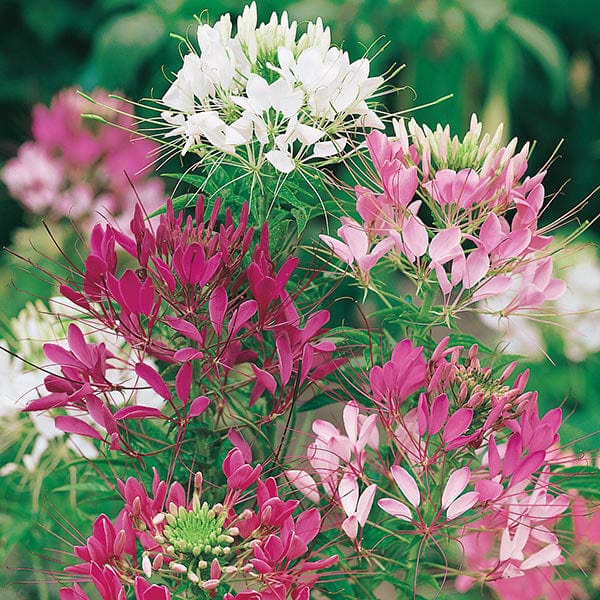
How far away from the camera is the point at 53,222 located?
60.6 inches

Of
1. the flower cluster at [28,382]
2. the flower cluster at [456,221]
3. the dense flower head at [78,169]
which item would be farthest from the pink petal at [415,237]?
the dense flower head at [78,169]

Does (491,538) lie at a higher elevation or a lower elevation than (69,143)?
lower

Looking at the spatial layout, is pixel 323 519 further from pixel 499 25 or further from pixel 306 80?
pixel 499 25

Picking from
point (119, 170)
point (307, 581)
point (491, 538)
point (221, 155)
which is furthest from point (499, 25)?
point (307, 581)

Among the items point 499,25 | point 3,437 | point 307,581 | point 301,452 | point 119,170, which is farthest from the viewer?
point 499,25

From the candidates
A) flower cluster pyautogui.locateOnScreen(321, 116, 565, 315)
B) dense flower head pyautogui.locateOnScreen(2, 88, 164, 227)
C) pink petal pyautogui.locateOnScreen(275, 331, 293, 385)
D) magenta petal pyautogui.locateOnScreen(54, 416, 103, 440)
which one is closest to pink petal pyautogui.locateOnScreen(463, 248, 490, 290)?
flower cluster pyautogui.locateOnScreen(321, 116, 565, 315)

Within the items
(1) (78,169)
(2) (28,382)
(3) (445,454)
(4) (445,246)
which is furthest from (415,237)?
(1) (78,169)

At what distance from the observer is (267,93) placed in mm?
521

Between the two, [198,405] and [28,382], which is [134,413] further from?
[28,382]

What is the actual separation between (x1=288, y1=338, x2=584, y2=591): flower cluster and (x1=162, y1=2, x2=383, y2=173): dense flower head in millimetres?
135

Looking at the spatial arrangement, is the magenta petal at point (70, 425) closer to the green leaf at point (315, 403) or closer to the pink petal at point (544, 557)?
the green leaf at point (315, 403)

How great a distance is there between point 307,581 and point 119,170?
110 cm

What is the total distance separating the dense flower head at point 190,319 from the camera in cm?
49

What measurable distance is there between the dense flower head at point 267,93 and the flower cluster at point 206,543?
174 millimetres
